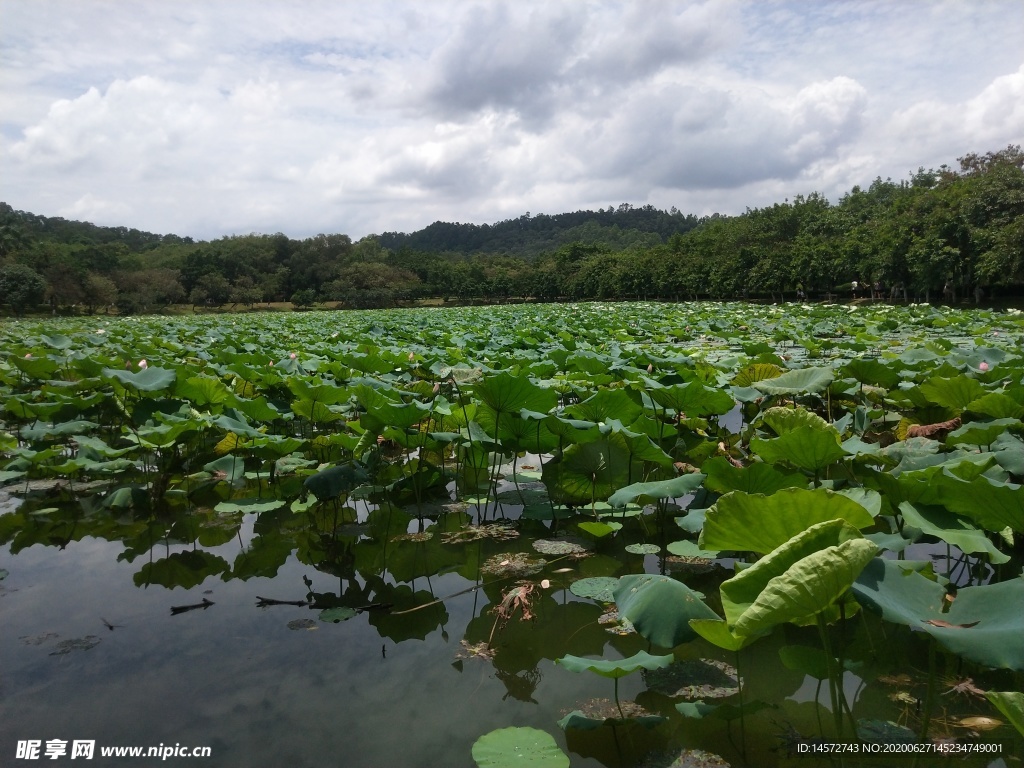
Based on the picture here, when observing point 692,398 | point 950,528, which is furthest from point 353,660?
point 692,398

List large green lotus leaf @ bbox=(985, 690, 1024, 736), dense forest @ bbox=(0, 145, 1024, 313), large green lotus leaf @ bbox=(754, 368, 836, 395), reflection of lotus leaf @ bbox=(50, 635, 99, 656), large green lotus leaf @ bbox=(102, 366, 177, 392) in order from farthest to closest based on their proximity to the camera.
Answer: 1. dense forest @ bbox=(0, 145, 1024, 313)
2. large green lotus leaf @ bbox=(102, 366, 177, 392)
3. large green lotus leaf @ bbox=(754, 368, 836, 395)
4. reflection of lotus leaf @ bbox=(50, 635, 99, 656)
5. large green lotus leaf @ bbox=(985, 690, 1024, 736)

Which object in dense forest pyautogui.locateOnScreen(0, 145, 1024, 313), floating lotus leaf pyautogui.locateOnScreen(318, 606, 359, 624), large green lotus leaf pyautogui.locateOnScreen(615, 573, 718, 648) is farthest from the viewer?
dense forest pyautogui.locateOnScreen(0, 145, 1024, 313)

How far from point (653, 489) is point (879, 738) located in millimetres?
847

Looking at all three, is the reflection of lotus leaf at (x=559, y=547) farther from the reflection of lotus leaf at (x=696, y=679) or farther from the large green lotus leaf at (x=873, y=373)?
the large green lotus leaf at (x=873, y=373)

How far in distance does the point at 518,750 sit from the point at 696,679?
0.59m

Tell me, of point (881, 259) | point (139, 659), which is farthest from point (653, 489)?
point (881, 259)

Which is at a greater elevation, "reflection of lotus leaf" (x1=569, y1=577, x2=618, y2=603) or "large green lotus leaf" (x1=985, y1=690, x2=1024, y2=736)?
"large green lotus leaf" (x1=985, y1=690, x2=1024, y2=736)

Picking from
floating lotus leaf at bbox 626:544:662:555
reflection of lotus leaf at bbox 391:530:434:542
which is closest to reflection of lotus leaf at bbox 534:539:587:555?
floating lotus leaf at bbox 626:544:662:555

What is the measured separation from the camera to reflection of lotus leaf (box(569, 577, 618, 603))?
2.06 m

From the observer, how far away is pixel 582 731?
60.9 inches

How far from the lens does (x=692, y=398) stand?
9.81ft

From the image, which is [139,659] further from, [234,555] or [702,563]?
[702,563]

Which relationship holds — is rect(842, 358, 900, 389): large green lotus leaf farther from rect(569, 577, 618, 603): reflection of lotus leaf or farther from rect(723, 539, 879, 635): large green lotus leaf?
rect(723, 539, 879, 635): large green lotus leaf

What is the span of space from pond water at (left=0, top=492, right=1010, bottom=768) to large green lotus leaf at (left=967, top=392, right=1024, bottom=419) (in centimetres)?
138
